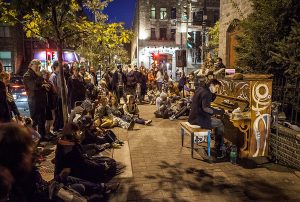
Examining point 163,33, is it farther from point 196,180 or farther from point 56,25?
point 196,180

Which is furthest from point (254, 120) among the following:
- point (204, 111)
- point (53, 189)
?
point (53, 189)

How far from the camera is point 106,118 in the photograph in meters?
9.55

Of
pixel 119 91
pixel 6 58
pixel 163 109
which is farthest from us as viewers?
pixel 6 58

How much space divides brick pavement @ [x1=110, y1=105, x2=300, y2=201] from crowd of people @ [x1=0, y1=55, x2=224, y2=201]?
58 cm

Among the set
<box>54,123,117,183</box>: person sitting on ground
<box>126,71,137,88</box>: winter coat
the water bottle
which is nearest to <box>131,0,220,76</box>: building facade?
<box>126,71,137,88</box>: winter coat

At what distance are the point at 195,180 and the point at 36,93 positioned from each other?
4.66 meters

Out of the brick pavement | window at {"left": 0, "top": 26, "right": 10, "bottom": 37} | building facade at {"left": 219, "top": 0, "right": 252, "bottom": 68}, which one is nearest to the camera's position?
the brick pavement

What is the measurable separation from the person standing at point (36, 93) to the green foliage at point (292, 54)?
5931 mm

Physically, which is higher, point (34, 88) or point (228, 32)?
point (228, 32)

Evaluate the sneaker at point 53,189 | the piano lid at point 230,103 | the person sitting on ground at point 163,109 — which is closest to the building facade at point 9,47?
the person sitting on ground at point 163,109

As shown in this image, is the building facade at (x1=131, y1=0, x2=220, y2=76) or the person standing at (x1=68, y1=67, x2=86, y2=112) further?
the building facade at (x1=131, y1=0, x2=220, y2=76)

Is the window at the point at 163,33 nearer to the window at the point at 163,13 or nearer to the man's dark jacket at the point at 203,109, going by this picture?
the window at the point at 163,13

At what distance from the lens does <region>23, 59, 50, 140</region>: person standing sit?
288 inches

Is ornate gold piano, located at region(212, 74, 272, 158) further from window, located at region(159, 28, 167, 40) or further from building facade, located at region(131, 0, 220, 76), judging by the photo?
window, located at region(159, 28, 167, 40)
